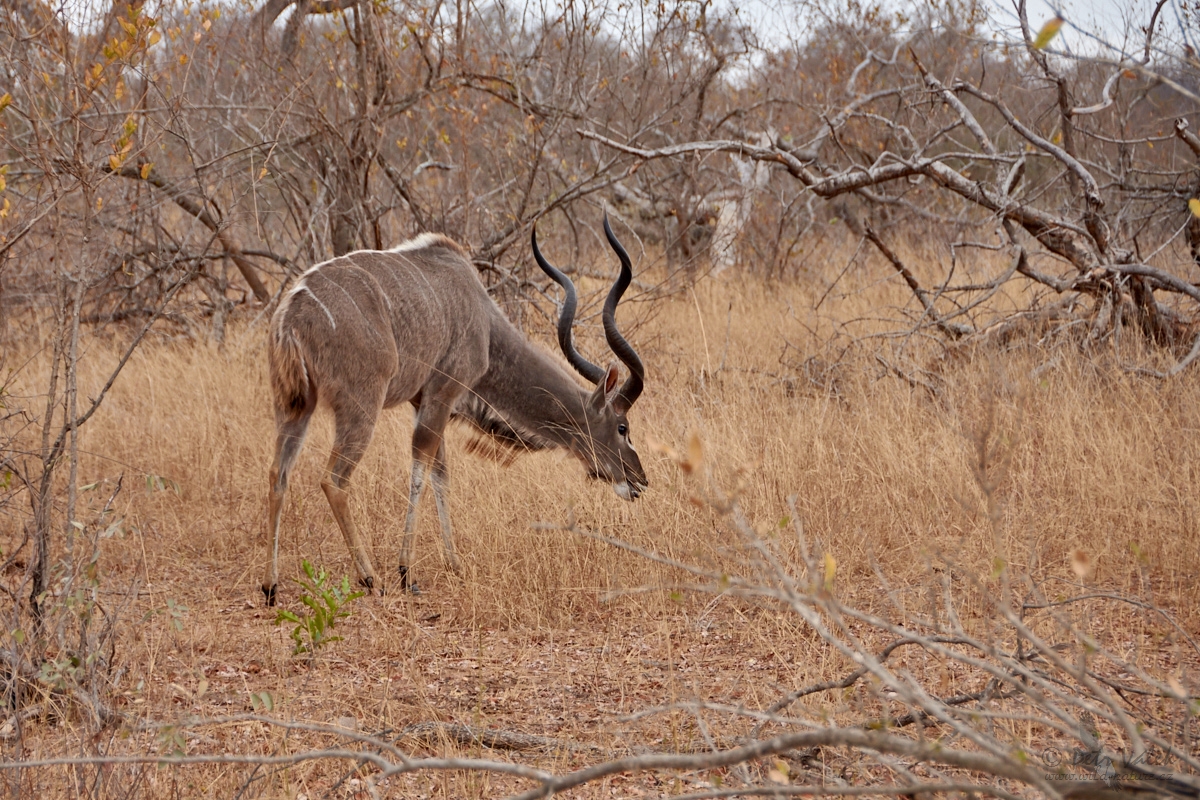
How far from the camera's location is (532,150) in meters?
7.57

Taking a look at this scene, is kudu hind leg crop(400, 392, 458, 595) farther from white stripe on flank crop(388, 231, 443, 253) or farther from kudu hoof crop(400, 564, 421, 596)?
white stripe on flank crop(388, 231, 443, 253)

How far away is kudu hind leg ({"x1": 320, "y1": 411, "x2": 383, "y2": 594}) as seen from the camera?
448cm

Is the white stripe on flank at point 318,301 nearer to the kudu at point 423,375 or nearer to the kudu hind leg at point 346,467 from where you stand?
the kudu at point 423,375

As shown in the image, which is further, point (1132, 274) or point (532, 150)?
point (532, 150)

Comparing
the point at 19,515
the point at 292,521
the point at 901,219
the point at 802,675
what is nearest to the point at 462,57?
the point at 292,521

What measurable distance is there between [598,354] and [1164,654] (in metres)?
4.18

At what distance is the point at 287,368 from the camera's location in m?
4.31

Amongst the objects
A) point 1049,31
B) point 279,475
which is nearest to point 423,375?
point 279,475

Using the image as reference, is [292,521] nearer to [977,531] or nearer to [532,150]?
[977,531]

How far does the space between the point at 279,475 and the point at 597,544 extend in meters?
1.30

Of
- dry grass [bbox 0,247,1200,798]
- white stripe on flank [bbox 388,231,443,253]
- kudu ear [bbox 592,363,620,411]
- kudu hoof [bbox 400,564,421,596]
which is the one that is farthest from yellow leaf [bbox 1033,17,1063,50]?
white stripe on flank [bbox 388,231,443,253]

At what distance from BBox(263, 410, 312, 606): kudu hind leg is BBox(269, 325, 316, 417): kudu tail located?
0.32ft

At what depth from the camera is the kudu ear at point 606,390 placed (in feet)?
16.9

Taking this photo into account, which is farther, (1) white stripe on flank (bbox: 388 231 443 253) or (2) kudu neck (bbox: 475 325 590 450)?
(2) kudu neck (bbox: 475 325 590 450)
